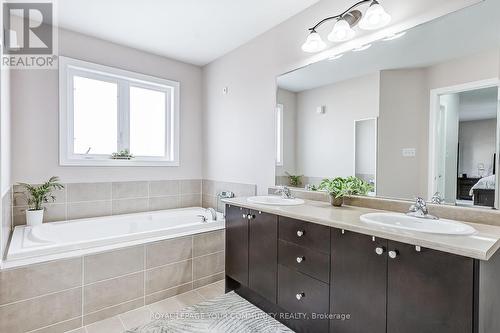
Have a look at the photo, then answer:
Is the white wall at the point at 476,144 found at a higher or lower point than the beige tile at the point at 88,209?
higher

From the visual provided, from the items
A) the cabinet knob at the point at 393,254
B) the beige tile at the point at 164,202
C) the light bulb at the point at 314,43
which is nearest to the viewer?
the cabinet knob at the point at 393,254

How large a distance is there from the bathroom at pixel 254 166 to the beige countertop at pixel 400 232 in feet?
0.04

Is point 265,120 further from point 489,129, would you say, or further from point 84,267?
point 84,267

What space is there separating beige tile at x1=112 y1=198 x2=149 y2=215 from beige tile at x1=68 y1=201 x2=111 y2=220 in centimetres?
7

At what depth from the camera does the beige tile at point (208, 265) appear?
2457mm

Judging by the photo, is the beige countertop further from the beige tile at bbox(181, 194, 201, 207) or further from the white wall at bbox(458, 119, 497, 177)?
the beige tile at bbox(181, 194, 201, 207)

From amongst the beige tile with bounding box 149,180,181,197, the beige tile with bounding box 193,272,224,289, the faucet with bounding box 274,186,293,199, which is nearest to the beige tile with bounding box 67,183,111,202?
the beige tile with bounding box 149,180,181,197

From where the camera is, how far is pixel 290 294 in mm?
1700

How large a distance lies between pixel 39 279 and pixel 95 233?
1.04 m

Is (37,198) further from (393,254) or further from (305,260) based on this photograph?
(393,254)

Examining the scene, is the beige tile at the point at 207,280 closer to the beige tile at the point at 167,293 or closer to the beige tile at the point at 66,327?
the beige tile at the point at 167,293

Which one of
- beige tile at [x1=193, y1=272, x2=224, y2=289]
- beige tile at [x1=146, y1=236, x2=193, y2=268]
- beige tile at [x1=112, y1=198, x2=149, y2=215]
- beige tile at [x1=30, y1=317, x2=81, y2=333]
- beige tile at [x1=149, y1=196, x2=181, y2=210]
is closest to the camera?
beige tile at [x1=30, y1=317, x2=81, y2=333]

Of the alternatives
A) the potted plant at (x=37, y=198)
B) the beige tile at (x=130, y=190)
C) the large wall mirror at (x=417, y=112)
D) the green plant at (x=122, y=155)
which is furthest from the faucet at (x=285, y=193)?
the potted plant at (x=37, y=198)

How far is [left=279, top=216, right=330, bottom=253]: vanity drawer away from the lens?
1.48 meters
